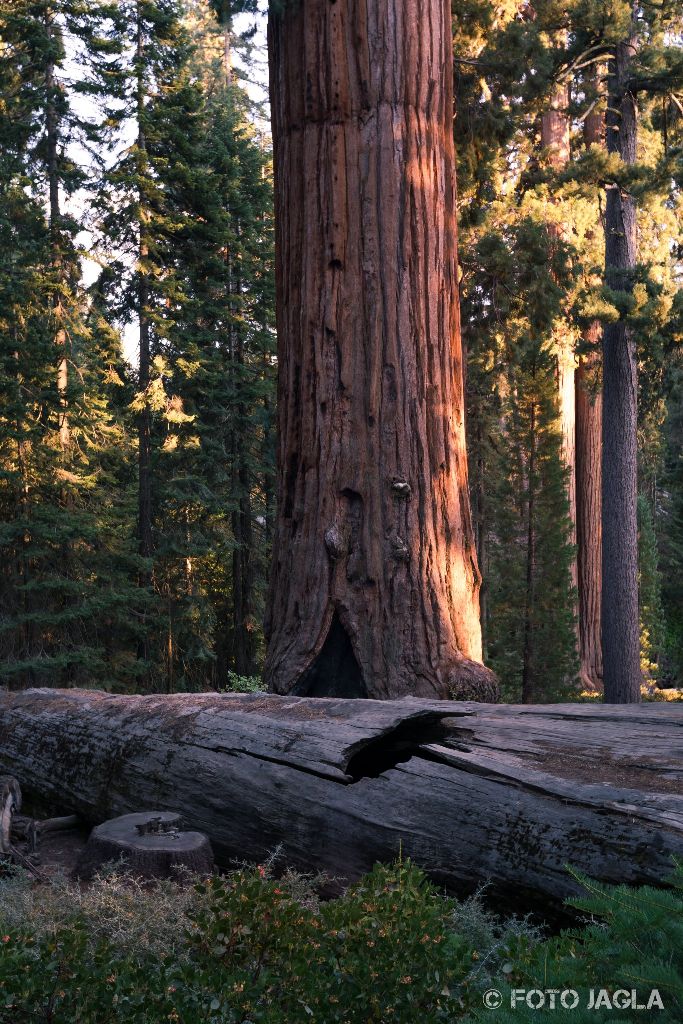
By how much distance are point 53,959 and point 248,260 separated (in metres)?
21.4

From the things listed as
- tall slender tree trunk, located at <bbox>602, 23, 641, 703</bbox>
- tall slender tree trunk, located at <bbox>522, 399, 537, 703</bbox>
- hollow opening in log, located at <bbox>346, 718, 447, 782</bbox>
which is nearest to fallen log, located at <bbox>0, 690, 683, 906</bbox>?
hollow opening in log, located at <bbox>346, 718, 447, 782</bbox>

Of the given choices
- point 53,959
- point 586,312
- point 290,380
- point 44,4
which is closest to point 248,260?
point 44,4

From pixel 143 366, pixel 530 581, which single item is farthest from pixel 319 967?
pixel 143 366

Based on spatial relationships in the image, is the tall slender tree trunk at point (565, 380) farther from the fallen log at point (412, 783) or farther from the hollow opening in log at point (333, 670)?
the fallen log at point (412, 783)

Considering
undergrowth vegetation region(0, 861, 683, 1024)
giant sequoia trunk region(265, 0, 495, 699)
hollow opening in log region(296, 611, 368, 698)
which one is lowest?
undergrowth vegetation region(0, 861, 683, 1024)

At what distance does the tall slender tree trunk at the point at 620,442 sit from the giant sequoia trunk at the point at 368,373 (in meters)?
8.17

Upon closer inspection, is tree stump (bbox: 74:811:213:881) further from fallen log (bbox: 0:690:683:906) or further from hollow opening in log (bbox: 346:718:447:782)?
hollow opening in log (bbox: 346:718:447:782)

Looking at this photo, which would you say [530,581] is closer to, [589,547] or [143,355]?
[589,547]

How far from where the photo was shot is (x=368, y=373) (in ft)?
22.1

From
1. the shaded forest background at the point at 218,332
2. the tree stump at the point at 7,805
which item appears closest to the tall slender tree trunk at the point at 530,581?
the shaded forest background at the point at 218,332

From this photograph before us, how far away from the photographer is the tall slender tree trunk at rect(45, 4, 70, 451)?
1752cm

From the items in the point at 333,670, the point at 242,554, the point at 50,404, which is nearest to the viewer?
the point at 333,670

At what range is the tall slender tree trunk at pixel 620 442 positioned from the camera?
14.5m

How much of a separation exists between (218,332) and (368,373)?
16.8 metres
